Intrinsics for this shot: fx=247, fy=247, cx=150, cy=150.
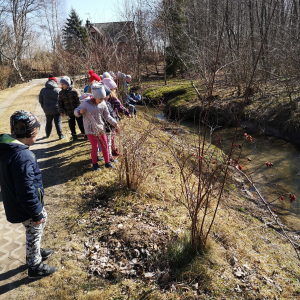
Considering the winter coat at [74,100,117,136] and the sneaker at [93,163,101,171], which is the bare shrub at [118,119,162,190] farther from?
the sneaker at [93,163,101,171]

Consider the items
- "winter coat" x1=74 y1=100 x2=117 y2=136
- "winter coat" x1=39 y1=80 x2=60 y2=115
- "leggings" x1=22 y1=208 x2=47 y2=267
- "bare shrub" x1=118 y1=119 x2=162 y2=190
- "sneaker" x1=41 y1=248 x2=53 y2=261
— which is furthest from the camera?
"winter coat" x1=39 y1=80 x2=60 y2=115

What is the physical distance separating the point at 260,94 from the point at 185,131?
16.4 ft

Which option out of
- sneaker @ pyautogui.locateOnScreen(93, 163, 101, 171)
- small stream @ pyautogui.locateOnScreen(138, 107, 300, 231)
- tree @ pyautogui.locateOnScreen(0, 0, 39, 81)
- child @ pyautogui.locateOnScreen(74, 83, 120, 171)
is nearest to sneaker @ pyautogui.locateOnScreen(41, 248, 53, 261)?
child @ pyautogui.locateOnScreen(74, 83, 120, 171)

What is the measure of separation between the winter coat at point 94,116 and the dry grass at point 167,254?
0.96 metres

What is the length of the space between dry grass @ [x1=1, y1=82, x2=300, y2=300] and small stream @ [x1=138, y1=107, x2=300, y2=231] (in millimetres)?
908

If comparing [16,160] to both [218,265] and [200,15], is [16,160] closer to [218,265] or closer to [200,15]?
[218,265]

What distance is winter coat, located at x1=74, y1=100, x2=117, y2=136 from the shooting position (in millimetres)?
4469

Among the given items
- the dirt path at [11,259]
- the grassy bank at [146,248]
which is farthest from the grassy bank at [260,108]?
the dirt path at [11,259]

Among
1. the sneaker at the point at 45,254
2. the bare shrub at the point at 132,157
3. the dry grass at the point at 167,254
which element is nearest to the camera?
the dry grass at the point at 167,254

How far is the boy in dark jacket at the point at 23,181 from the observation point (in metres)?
2.28

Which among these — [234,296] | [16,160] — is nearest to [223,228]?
[234,296]

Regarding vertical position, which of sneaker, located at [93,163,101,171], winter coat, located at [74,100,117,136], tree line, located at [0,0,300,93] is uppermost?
tree line, located at [0,0,300,93]

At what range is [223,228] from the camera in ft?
13.3

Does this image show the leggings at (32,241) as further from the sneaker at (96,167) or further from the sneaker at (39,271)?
the sneaker at (96,167)
